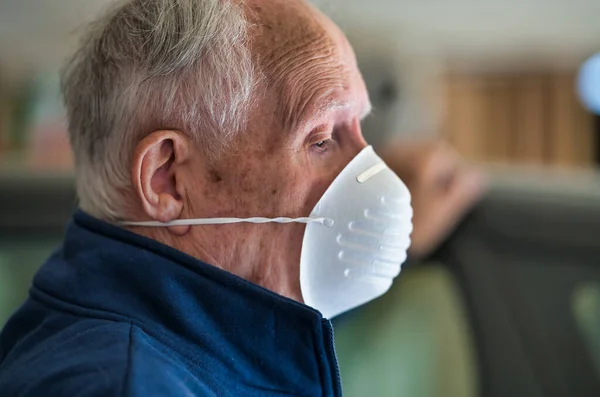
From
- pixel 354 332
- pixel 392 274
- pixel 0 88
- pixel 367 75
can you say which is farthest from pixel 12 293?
pixel 0 88

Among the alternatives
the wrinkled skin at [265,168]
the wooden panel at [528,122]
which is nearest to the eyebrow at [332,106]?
the wrinkled skin at [265,168]

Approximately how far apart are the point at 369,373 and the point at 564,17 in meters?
5.67

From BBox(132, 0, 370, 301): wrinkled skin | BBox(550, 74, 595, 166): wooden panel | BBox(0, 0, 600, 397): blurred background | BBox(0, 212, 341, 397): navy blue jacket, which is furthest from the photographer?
BBox(550, 74, 595, 166): wooden panel

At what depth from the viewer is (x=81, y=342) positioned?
2.72 feet

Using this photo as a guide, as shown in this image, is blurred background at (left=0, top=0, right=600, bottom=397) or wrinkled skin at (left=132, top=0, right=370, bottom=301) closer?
wrinkled skin at (left=132, top=0, right=370, bottom=301)

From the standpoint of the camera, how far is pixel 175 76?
0.95m

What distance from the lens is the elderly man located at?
92cm

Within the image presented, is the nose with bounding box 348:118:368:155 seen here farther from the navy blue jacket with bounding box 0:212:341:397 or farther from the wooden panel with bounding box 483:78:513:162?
the wooden panel with bounding box 483:78:513:162

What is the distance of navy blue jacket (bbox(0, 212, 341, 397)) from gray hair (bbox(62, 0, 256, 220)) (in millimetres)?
119

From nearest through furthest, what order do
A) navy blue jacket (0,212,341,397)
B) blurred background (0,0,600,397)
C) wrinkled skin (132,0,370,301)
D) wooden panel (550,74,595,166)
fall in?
navy blue jacket (0,212,341,397), wrinkled skin (132,0,370,301), blurred background (0,0,600,397), wooden panel (550,74,595,166)

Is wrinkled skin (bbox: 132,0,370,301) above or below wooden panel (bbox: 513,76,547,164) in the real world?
above

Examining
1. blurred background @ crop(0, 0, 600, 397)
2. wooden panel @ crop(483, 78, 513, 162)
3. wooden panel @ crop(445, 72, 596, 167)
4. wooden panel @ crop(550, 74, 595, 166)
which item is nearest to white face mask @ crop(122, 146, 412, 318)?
blurred background @ crop(0, 0, 600, 397)

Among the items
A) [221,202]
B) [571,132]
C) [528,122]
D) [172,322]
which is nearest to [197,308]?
[172,322]

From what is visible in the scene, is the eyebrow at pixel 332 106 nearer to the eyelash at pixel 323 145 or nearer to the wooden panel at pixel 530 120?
the eyelash at pixel 323 145
